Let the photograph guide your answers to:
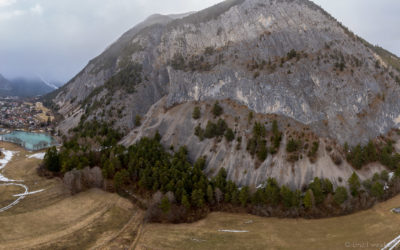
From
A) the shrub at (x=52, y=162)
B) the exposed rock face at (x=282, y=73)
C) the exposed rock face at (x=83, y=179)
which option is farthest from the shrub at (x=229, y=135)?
the shrub at (x=52, y=162)

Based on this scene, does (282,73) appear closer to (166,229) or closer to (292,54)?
(292,54)

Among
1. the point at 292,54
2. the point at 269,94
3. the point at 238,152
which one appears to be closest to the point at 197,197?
the point at 238,152

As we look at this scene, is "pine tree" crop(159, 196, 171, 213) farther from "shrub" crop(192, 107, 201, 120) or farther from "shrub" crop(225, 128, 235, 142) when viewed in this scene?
"shrub" crop(192, 107, 201, 120)

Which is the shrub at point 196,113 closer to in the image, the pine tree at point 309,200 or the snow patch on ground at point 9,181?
the pine tree at point 309,200

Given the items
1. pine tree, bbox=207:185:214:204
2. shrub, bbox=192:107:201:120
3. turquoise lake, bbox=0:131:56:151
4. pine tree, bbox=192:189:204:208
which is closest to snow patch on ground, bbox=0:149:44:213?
turquoise lake, bbox=0:131:56:151

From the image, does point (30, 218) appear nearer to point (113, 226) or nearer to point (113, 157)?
point (113, 226)

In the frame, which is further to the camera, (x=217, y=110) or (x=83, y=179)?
(x=217, y=110)
